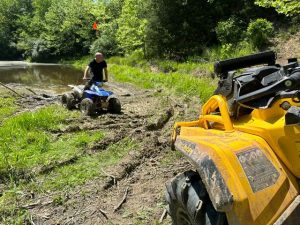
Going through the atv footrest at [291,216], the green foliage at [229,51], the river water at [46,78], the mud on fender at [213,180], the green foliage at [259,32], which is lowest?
the river water at [46,78]

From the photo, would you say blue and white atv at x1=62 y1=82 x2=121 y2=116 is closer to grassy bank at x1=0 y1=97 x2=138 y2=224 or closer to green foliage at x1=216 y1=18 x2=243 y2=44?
Answer: grassy bank at x1=0 y1=97 x2=138 y2=224

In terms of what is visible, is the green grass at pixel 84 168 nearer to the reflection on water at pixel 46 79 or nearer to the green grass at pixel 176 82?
the green grass at pixel 176 82

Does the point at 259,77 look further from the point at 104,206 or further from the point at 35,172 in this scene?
the point at 35,172

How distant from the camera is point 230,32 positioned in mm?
19266

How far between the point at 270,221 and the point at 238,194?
215 millimetres

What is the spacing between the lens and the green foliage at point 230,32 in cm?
1908

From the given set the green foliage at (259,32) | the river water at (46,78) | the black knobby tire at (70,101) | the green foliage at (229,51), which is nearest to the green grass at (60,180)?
the black knobby tire at (70,101)

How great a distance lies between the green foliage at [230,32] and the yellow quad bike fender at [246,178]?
17.2m

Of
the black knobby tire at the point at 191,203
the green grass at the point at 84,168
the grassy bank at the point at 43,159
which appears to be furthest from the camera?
the green grass at the point at 84,168

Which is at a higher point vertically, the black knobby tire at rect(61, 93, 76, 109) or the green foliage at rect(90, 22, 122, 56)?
the green foliage at rect(90, 22, 122, 56)

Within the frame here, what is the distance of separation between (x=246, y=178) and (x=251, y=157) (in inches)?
5.3

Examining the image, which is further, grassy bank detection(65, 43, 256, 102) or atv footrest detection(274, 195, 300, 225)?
grassy bank detection(65, 43, 256, 102)

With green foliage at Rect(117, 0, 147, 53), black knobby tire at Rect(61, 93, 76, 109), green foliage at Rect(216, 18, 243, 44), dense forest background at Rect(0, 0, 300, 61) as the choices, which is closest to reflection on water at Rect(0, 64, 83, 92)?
green foliage at Rect(117, 0, 147, 53)

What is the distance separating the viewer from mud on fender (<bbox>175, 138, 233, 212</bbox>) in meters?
2.07
